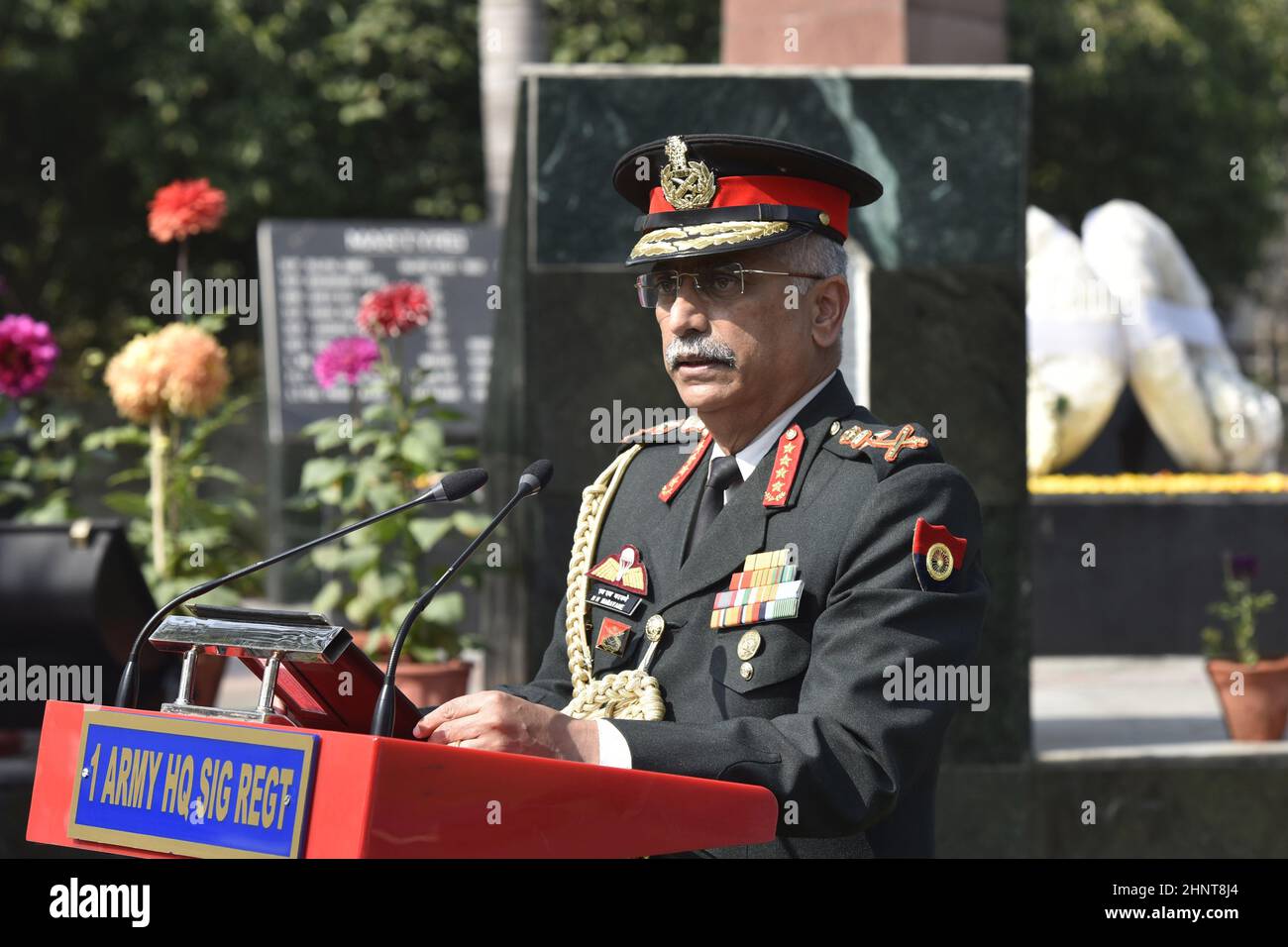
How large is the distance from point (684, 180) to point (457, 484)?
2.26 ft

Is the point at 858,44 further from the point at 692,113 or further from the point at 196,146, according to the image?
the point at 196,146

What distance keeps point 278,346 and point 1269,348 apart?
2948cm

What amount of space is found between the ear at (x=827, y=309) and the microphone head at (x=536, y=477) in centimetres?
53

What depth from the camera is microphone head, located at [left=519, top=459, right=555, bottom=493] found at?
2676 millimetres

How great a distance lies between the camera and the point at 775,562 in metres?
2.82

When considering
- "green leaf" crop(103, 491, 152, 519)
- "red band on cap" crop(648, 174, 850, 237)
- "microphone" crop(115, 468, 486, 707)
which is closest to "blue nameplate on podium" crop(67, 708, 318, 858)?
"microphone" crop(115, 468, 486, 707)

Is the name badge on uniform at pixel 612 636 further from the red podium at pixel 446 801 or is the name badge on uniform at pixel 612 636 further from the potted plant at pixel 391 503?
the potted plant at pixel 391 503

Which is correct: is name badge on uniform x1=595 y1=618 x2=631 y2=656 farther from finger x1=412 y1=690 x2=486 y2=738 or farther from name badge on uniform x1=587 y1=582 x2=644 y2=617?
finger x1=412 y1=690 x2=486 y2=738

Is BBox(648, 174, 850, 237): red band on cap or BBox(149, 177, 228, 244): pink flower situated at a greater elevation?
BBox(149, 177, 228, 244): pink flower

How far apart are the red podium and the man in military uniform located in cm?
13

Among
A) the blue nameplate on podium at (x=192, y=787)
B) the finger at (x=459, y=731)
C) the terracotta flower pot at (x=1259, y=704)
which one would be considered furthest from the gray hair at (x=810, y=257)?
the terracotta flower pot at (x=1259, y=704)

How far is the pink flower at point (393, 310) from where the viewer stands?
22.5 feet

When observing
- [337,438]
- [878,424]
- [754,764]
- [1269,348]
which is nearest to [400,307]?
[337,438]

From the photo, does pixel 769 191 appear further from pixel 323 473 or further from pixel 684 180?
pixel 323 473
